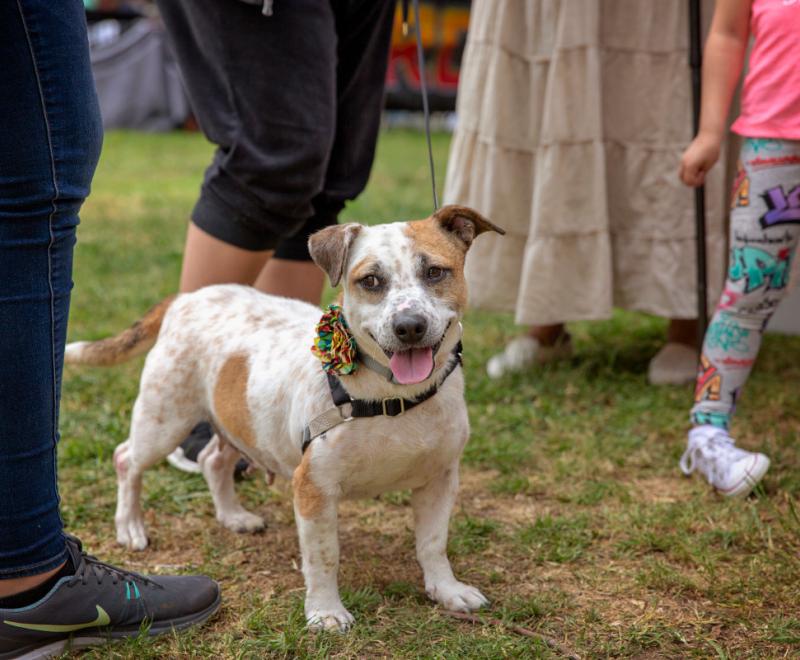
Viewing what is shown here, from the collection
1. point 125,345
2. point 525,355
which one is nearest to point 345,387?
point 125,345

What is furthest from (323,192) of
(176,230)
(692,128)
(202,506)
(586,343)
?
(176,230)

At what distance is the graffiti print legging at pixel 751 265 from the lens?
2.89m

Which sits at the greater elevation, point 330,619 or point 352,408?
point 352,408

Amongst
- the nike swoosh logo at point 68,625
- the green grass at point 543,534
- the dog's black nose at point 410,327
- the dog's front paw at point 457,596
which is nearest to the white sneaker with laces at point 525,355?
the green grass at point 543,534

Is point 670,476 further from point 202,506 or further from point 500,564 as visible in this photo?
point 202,506

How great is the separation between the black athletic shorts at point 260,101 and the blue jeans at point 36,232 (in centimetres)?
87

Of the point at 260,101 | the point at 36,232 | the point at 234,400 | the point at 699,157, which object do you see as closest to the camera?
the point at 36,232

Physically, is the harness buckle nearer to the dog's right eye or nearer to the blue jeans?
the dog's right eye

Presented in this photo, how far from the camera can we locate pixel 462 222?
97.0 inches

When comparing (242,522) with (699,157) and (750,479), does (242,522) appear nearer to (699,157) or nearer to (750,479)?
(750,479)

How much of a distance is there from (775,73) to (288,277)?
176 centimetres

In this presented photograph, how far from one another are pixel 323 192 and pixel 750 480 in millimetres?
1692

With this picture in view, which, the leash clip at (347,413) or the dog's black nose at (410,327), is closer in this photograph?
the dog's black nose at (410,327)

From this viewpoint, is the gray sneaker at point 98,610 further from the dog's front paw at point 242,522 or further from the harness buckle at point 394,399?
the harness buckle at point 394,399
